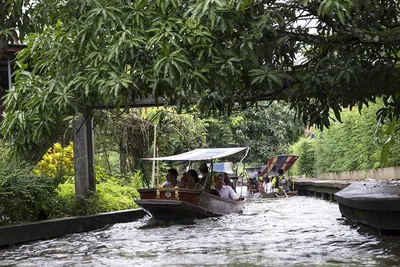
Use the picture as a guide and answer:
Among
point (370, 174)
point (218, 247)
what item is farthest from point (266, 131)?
point (218, 247)

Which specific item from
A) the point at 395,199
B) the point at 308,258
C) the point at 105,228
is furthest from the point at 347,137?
the point at 308,258

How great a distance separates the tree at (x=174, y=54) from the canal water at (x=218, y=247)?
6.93 feet

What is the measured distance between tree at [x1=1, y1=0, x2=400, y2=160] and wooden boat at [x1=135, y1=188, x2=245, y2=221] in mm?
8574

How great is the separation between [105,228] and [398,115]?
8542 millimetres


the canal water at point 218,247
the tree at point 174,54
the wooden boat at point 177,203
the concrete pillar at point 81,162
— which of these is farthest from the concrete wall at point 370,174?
the tree at point 174,54

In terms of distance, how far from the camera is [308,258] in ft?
29.8

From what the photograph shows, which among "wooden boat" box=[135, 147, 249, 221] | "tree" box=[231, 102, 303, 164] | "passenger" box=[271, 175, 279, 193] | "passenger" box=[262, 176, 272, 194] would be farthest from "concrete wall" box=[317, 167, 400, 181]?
"tree" box=[231, 102, 303, 164]

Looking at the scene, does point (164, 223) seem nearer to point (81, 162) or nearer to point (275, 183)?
point (81, 162)

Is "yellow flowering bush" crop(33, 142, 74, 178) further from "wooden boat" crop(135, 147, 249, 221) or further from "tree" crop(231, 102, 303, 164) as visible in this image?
"tree" crop(231, 102, 303, 164)

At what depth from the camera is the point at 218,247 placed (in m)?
11.1

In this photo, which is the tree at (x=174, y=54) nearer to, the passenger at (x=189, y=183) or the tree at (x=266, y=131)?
the passenger at (x=189, y=183)

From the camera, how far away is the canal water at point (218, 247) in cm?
916

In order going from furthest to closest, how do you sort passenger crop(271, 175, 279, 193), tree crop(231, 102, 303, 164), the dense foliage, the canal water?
tree crop(231, 102, 303, 164) < passenger crop(271, 175, 279, 193) < the dense foliage < the canal water

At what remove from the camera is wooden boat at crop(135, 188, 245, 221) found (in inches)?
651
